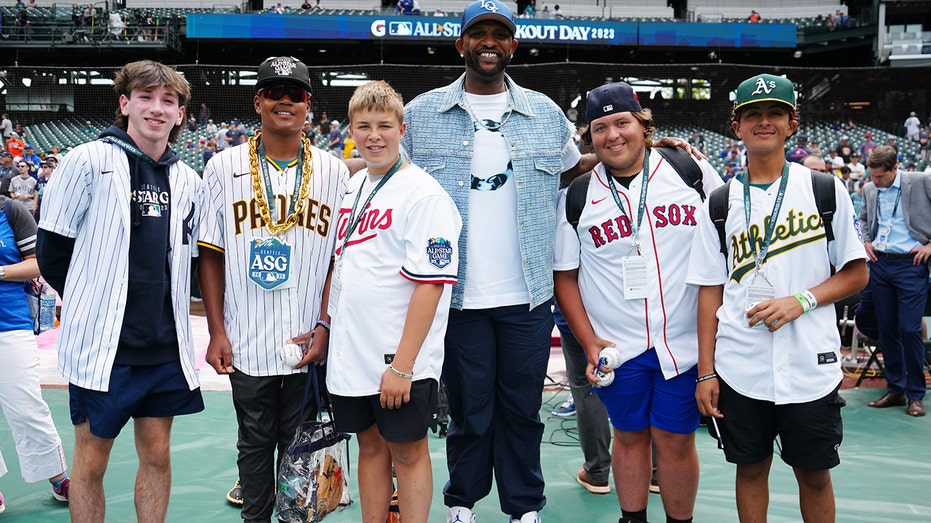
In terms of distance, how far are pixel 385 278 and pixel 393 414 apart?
0.49m

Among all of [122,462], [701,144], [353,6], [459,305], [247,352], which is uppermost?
[353,6]

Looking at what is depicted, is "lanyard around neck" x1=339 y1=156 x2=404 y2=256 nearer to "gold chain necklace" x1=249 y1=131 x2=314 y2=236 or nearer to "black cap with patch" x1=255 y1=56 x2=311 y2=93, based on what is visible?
"gold chain necklace" x1=249 y1=131 x2=314 y2=236

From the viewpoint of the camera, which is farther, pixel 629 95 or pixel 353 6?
pixel 353 6

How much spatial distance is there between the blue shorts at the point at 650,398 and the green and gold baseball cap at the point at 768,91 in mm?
988

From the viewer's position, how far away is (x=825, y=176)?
2459 millimetres

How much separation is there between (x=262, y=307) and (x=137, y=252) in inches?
18.9

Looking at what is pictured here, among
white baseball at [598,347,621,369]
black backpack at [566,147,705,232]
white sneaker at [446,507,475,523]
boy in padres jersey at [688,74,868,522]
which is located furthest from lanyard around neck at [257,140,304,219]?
boy in padres jersey at [688,74,868,522]

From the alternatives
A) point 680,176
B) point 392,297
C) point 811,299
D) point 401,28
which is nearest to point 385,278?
point 392,297

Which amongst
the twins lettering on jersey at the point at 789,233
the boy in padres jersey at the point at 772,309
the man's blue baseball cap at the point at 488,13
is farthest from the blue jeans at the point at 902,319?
the man's blue baseball cap at the point at 488,13

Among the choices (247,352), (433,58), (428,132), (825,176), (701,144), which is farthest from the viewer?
(433,58)

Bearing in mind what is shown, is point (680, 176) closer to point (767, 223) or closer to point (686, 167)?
point (686, 167)

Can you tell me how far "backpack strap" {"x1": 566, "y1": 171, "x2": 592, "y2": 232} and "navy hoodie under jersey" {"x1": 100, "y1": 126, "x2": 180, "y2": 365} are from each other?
1.54 m

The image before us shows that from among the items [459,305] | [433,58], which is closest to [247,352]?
[459,305]

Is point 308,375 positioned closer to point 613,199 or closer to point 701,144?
point 613,199
